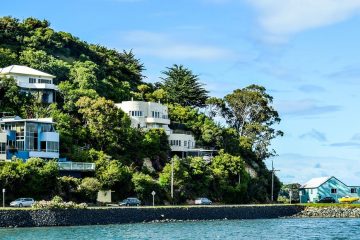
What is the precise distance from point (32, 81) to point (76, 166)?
995 inches

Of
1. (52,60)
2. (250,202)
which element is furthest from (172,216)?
(52,60)

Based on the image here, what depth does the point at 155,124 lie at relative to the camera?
11538 centimetres

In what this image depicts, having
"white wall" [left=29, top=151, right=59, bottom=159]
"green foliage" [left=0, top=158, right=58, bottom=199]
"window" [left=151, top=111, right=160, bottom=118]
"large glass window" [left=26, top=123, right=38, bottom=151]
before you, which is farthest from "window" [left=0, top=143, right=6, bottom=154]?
"window" [left=151, top=111, right=160, bottom=118]

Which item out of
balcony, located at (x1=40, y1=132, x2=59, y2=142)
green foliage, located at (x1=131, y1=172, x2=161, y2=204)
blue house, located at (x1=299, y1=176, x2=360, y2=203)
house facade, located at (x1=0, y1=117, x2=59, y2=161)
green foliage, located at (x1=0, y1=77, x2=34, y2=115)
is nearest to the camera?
house facade, located at (x1=0, y1=117, x2=59, y2=161)

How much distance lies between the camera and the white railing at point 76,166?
8700 centimetres

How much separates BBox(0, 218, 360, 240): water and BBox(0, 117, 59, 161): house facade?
20.3 m

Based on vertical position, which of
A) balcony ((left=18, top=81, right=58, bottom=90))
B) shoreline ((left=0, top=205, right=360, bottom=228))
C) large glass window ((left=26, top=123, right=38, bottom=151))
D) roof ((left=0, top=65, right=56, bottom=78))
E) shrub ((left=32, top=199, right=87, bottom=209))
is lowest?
shoreline ((left=0, top=205, right=360, bottom=228))

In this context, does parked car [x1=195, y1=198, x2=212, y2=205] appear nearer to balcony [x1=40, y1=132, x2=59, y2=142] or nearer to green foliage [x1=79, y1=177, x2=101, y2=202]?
green foliage [x1=79, y1=177, x2=101, y2=202]

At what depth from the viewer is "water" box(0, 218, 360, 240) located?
60312 mm

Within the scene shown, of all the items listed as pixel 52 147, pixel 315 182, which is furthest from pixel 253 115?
pixel 52 147

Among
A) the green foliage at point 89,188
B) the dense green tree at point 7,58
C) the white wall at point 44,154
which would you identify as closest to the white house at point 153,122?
the dense green tree at point 7,58

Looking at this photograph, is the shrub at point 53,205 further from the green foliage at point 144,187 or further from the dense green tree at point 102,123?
the dense green tree at point 102,123

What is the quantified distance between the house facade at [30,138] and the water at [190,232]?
20.3 meters

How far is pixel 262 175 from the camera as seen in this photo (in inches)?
4619
